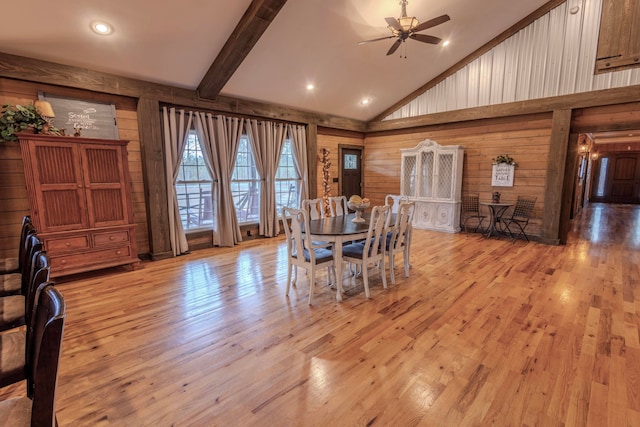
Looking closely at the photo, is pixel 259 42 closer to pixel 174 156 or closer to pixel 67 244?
pixel 174 156

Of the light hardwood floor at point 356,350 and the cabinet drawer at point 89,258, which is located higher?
the cabinet drawer at point 89,258

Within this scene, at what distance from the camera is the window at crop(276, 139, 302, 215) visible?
6.25 m

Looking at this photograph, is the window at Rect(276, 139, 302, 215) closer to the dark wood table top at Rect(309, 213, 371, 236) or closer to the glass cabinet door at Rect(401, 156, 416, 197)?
the glass cabinet door at Rect(401, 156, 416, 197)

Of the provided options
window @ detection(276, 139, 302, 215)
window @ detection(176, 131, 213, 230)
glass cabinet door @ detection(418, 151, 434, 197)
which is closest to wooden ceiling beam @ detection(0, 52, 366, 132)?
window @ detection(176, 131, 213, 230)

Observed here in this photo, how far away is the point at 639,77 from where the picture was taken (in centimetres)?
439

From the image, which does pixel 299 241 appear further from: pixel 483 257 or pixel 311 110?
pixel 311 110

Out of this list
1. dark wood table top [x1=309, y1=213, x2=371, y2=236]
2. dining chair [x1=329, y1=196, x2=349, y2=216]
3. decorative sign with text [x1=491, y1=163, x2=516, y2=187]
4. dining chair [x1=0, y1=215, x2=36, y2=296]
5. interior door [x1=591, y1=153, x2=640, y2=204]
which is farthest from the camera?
interior door [x1=591, y1=153, x2=640, y2=204]

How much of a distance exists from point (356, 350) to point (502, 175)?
5.10m

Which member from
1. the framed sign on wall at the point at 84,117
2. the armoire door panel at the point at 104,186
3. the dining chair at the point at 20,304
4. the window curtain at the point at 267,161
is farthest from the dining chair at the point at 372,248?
the framed sign on wall at the point at 84,117

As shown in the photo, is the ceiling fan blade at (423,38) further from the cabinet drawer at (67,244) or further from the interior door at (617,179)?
the interior door at (617,179)

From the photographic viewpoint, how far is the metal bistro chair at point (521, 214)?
18.2 feet

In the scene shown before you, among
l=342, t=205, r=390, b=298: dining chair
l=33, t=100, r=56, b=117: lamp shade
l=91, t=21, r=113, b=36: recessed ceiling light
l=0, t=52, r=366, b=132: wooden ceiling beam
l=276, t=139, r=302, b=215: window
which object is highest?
l=91, t=21, r=113, b=36: recessed ceiling light

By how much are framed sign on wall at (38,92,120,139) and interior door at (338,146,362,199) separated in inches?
183

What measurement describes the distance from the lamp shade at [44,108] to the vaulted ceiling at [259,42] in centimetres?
57
